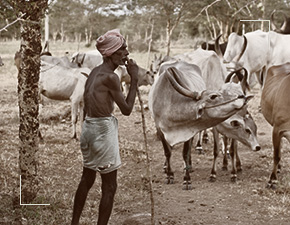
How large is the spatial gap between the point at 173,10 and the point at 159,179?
15873 mm

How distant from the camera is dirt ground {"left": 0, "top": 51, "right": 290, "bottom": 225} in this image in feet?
16.0

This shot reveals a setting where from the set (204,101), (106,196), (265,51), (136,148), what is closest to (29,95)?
(106,196)

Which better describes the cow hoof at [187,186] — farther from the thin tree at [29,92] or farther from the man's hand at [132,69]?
the man's hand at [132,69]

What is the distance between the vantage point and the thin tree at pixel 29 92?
15.1ft

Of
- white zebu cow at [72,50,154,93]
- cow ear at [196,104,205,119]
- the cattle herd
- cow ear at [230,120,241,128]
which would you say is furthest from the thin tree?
white zebu cow at [72,50,154,93]

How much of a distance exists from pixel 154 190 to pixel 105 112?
2539mm

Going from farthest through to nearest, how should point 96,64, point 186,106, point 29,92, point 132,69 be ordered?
point 96,64 < point 186,106 < point 29,92 < point 132,69

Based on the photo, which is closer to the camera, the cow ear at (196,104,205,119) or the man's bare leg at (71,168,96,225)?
the man's bare leg at (71,168,96,225)

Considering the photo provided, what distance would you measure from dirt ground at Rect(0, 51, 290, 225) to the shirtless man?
0.95 meters

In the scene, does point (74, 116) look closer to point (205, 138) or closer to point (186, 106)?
point (205, 138)

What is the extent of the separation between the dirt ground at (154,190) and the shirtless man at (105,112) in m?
0.95

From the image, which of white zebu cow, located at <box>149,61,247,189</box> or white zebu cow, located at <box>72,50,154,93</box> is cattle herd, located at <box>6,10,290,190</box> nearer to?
white zebu cow, located at <box>149,61,247,189</box>

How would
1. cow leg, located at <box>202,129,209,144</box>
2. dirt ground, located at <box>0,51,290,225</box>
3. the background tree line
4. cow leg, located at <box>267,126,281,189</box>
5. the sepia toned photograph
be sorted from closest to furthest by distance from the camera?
the sepia toned photograph
dirt ground, located at <box>0,51,290,225</box>
cow leg, located at <box>267,126,281,189</box>
cow leg, located at <box>202,129,209,144</box>
the background tree line

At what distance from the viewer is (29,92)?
4.70 metres
